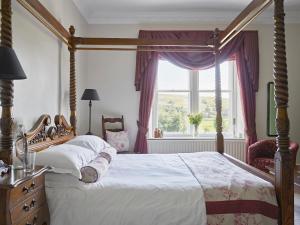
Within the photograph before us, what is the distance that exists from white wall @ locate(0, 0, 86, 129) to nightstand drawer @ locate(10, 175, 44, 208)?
2.68 ft

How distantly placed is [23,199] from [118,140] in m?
3.30

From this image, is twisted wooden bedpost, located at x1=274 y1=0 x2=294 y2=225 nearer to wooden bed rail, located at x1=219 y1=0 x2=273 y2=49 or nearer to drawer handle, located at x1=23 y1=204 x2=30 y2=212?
wooden bed rail, located at x1=219 y1=0 x2=273 y2=49

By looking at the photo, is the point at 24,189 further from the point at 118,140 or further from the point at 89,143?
the point at 118,140

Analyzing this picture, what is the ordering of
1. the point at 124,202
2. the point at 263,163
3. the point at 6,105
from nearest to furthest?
1. the point at 6,105
2. the point at 124,202
3. the point at 263,163

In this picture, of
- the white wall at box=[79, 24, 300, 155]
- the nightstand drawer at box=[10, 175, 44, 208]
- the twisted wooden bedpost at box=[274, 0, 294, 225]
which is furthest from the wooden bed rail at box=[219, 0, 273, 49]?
the white wall at box=[79, 24, 300, 155]

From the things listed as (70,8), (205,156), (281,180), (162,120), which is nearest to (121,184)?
(281,180)

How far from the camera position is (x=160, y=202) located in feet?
6.38

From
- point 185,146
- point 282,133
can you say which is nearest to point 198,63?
point 185,146

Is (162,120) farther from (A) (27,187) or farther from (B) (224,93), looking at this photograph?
(A) (27,187)

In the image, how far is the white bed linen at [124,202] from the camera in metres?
1.90

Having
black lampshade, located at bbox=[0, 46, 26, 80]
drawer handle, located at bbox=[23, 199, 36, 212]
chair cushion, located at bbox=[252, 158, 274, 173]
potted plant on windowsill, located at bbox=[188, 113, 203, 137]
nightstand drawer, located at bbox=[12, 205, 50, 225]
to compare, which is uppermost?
black lampshade, located at bbox=[0, 46, 26, 80]

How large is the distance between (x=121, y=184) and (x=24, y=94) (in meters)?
1.25

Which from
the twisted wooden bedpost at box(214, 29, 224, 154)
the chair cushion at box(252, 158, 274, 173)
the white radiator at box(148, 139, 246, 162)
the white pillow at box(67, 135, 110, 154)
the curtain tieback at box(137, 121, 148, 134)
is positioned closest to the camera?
the white pillow at box(67, 135, 110, 154)

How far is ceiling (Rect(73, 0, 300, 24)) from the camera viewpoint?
4.63m
